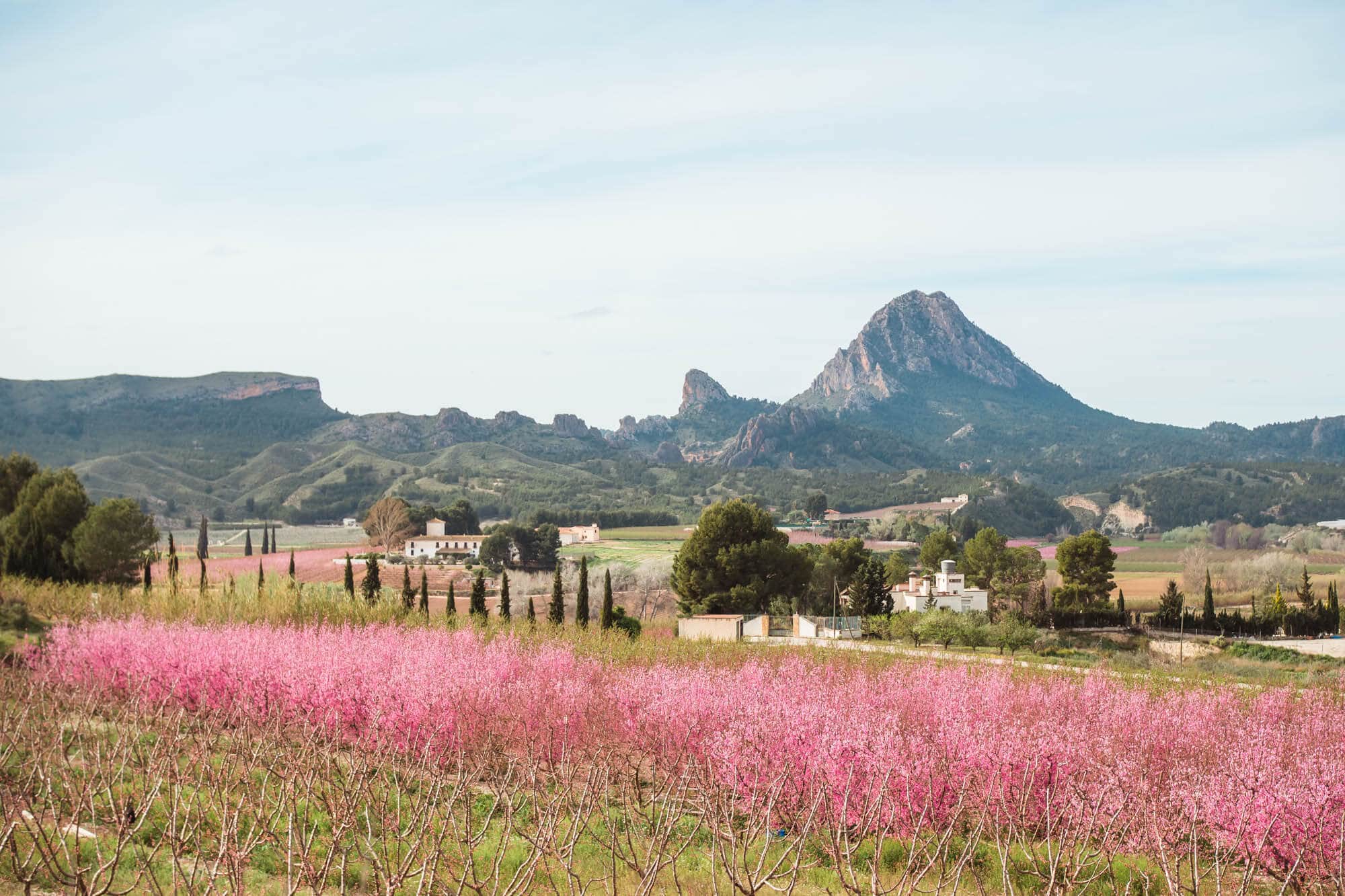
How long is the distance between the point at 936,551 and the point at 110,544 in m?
39.7

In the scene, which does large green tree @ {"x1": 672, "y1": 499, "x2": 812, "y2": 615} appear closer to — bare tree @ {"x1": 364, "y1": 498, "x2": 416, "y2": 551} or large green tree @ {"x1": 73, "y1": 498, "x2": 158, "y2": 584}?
large green tree @ {"x1": 73, "y1": 498, "x2": 158, "y2": 584}

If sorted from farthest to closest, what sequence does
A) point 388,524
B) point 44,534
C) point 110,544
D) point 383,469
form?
point 383,469
point 388,524
point 110,544
point 44,534

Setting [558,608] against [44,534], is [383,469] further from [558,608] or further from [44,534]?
[558,608]

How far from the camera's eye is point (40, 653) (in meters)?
17.1

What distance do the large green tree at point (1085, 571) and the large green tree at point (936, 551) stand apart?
309 inches

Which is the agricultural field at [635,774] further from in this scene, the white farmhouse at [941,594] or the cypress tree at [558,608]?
the white farmhouse at [941,594]

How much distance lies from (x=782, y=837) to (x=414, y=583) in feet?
117

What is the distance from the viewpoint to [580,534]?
93000 millimetres

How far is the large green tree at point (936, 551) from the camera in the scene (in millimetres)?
58844

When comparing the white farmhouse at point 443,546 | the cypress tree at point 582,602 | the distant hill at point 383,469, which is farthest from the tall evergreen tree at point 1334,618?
the distant hill at point 383,469

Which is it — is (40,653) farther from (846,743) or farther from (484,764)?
(846,743)

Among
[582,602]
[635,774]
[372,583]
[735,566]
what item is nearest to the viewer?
[635,774]

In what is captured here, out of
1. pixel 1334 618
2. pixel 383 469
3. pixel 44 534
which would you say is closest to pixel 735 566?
pixel 1334 618

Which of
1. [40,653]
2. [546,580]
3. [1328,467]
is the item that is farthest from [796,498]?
[40,653]
